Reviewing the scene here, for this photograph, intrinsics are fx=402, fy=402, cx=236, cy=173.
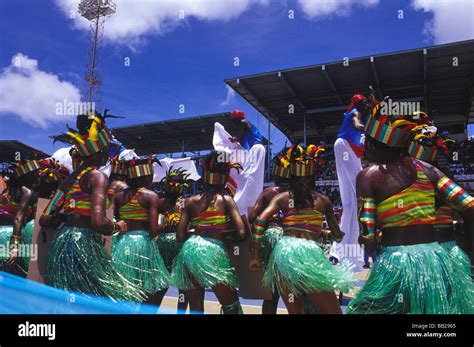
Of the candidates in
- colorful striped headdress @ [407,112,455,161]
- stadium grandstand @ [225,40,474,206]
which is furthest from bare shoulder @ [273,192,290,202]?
stadium grandstand @ [225,40,474,206]

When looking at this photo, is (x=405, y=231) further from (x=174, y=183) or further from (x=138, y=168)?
(x=174, y=183)

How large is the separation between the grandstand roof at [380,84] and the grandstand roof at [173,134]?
254cm

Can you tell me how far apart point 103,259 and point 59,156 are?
531cm

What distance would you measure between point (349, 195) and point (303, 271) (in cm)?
195

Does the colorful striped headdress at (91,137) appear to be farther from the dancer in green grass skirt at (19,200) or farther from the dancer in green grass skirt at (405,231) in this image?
the dancer in green grass skirt at (405,231)

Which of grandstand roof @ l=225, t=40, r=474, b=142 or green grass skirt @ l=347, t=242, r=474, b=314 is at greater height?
grandstand roof @ l=225, t=40, r=474, b=142

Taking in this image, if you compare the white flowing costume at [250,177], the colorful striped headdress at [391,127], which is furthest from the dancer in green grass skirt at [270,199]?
the colorful striped headdress at [391,127]

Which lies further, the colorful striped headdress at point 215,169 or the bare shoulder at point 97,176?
the colorful striped headdress at point 215,169

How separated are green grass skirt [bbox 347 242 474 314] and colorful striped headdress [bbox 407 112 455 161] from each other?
→ 0.73m

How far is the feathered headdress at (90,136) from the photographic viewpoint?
3.30 metres

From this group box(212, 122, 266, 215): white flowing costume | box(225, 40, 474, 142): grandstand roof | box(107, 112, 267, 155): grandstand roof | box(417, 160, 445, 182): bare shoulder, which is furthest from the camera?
box(107, 112, 267, 155): grandstand roof

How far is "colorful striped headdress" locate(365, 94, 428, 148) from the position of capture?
8.48ft

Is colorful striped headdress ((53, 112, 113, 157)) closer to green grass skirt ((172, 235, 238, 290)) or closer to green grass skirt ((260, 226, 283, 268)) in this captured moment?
green grass skirt ((172, 235, 238, 290))

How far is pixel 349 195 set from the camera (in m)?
5.06
